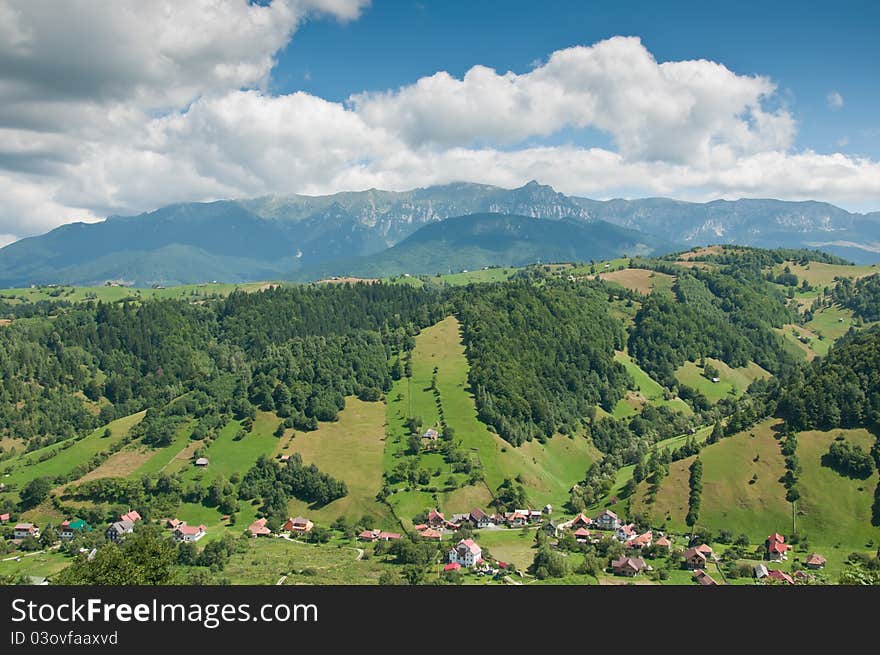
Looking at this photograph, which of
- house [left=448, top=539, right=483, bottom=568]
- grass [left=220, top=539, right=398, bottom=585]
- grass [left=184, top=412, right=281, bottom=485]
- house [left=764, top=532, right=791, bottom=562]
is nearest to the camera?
grass [left=220, top=539, right=398, bottom=585]

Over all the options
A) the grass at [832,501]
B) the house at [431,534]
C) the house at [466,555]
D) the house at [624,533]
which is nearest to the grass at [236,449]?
the house at [431,534]

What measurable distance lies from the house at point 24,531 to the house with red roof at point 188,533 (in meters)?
26.9

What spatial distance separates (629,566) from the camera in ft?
339

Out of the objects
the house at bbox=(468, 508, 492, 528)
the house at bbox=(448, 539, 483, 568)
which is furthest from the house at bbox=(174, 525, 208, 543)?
the house at bbox=(468, 508, 492, 528)

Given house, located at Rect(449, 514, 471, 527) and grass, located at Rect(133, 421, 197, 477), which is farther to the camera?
grass, located at Rect(133, 421, 197, 477)

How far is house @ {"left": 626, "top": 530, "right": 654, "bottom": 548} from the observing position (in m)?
115

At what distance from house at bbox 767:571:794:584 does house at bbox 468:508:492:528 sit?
52138 mm

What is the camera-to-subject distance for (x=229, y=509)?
14375cm

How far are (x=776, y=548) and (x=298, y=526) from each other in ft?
280

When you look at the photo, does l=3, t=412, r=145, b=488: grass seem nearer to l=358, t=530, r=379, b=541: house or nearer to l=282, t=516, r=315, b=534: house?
l=282, t=516, r=315, b=534: house

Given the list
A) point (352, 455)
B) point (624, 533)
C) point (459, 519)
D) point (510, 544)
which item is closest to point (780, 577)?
point (624, 533)

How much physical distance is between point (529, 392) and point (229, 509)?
84.8m

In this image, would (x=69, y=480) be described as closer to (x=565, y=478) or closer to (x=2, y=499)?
(x=2, y=499)

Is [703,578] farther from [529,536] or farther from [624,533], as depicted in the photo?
[529,536]
